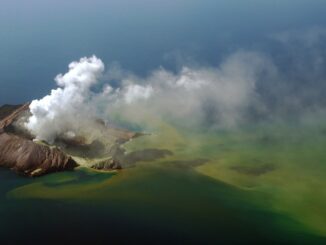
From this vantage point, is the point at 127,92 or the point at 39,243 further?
the point at 127,92

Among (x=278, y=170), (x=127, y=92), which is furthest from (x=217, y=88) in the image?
(x=278, y=170)

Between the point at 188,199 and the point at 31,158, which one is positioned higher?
the point at 31,158

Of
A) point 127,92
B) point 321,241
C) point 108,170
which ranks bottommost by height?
point 321,241

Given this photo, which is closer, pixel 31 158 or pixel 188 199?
pixel 188 199

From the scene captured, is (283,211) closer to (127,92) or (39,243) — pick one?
(39,243)

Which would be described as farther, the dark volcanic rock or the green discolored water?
the dark volcanic rock
